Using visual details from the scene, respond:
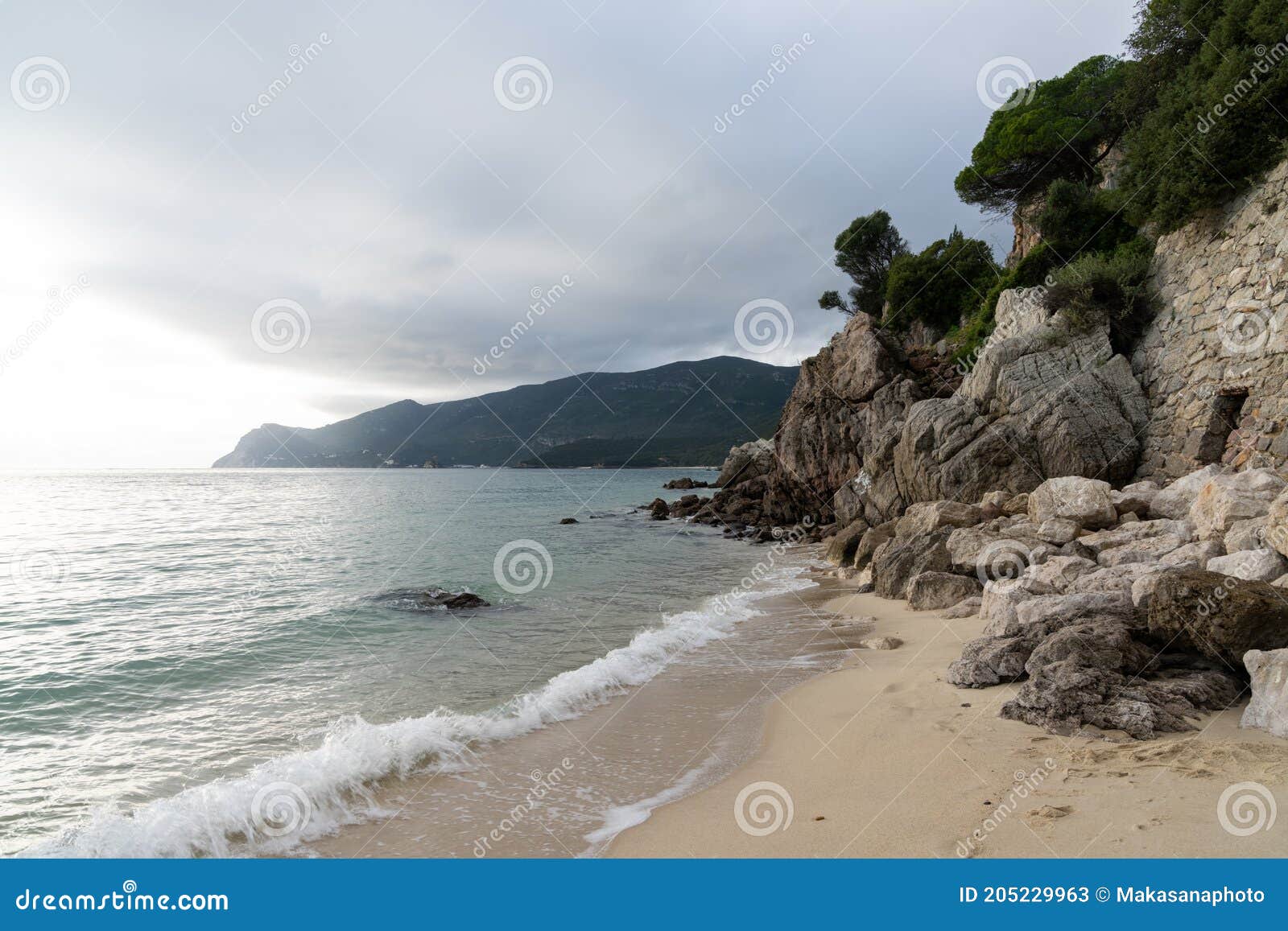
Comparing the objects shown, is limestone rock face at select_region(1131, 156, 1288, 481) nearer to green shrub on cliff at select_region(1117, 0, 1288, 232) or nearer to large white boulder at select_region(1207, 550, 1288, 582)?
green shrub on cliff at select_region(1117, 0, 1288, 232)

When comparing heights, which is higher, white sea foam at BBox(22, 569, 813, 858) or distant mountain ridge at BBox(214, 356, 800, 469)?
distant mountain ridge at BBox(214, 356, 800, 469)

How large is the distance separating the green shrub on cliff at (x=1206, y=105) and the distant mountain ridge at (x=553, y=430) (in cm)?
11420

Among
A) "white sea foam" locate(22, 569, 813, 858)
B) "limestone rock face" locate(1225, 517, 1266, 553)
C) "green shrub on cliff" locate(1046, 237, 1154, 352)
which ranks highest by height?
"green shrub on cliff" locate(1046, 237, 1154, 352)

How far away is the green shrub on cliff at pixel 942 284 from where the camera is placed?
141 feet

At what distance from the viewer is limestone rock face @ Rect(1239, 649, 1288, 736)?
19.4 feet

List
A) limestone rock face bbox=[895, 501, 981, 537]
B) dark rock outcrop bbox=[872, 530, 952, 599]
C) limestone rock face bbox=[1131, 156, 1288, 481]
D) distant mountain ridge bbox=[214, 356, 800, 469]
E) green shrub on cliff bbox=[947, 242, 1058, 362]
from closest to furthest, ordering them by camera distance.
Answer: dark rock outcrop bbox=[872, 530, 952, 599] < limestone rock face bbox=[1131, 156, 1288, 481] < limestone rock face bbox=[895, 501, 981, 537] < green shrub on cliff bbox=[947, 242, 1058, 362] < distant mountain ridge bbox=[214, 356, 800, 469]

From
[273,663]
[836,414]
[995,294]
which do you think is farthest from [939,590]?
[995,294]

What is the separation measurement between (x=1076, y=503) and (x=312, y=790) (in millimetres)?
15227

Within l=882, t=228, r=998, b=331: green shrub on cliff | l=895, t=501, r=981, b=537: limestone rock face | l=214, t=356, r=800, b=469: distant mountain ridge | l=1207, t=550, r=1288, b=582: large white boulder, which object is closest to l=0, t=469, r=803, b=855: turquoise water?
l=895, t=501, r=981, b=537: limestone rock face

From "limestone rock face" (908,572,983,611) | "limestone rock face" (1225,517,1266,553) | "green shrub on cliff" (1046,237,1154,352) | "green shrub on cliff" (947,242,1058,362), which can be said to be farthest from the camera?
"green shrub on cliff" (947,242,1058,362)

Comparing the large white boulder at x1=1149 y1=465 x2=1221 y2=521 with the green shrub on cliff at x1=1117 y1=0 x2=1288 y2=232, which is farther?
the green shrub on cliff at x1=1117 y1=0 x2=1288 y2=232

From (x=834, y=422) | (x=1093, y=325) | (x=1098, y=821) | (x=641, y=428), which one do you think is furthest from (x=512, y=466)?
(x=1098, y=821)

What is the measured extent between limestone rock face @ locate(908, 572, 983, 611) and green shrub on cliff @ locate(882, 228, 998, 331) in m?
32.9

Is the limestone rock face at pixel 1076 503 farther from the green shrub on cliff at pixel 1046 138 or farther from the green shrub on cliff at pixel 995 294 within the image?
the green shrub on cliff at pixel 1046 138
